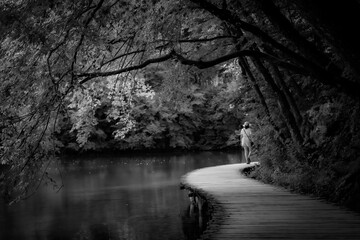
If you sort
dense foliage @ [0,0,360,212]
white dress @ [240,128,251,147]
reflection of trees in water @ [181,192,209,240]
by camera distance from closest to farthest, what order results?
dense foliage @ [0,0,360,212], reflection of trees in water @ [181,192,209,240], white dress @ [240,128,251,147]

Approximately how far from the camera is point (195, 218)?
13.0m

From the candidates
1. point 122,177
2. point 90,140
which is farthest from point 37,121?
point 90,140

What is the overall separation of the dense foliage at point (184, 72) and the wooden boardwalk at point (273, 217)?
0.76 metres

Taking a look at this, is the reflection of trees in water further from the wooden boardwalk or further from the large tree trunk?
the large tree trunk

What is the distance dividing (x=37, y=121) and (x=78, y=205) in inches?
365

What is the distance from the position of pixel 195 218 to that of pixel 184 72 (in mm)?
4236

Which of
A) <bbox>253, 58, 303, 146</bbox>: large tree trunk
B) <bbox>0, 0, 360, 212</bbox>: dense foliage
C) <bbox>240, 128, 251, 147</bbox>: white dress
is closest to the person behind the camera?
<bbox>0, 0, 360, 212</bbox>: dense foliage

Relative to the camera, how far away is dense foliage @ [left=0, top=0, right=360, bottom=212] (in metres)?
5.82

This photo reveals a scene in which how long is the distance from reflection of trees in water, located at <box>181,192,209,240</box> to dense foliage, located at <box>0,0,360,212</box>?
221 centimetres

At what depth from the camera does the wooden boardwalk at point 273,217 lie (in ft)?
20.4

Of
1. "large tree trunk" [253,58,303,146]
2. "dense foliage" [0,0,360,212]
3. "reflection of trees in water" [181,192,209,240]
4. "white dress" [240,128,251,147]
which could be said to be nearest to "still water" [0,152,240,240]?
"reflection of trees in water" [181,192,209,240]

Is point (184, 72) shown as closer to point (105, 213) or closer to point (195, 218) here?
point (195, 218)

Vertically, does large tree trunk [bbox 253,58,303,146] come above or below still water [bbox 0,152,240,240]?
above

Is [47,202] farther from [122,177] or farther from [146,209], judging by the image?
[122,177]
